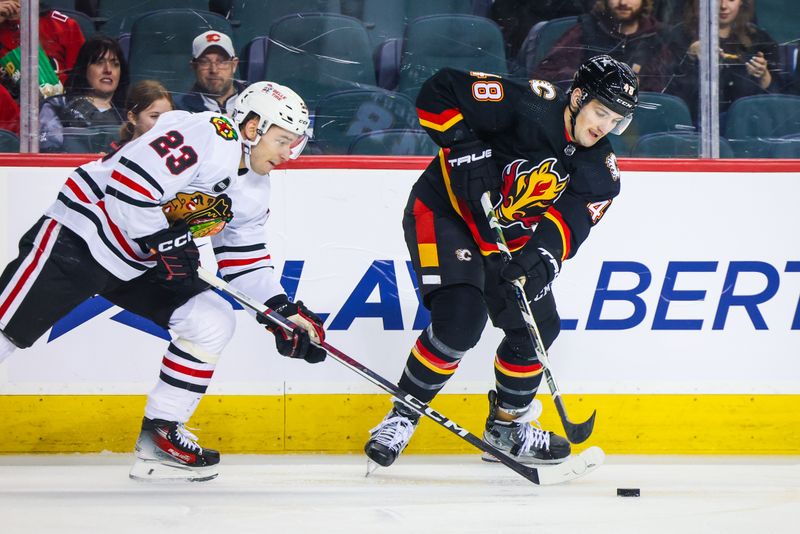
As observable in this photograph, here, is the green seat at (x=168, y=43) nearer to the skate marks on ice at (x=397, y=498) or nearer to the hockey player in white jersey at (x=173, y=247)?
the hockey player in white jersey at (x=173, y=247)

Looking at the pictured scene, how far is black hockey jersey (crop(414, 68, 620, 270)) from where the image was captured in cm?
316

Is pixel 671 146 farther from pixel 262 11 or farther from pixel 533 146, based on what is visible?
pixel 262 11

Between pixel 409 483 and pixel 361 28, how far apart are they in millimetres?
1567

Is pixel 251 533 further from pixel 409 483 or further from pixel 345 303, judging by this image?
pixel 345 303

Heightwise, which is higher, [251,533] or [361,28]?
[361,28]

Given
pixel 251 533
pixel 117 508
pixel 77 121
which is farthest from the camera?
pixel 77 121

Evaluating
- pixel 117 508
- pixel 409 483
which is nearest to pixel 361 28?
pixel 409 483

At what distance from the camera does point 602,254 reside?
3.60m

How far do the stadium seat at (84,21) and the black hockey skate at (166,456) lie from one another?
1343mm

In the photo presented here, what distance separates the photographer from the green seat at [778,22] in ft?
12.3

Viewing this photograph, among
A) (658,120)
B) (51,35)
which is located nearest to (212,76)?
(51,35)

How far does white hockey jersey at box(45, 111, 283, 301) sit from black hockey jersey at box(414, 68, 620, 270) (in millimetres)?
596

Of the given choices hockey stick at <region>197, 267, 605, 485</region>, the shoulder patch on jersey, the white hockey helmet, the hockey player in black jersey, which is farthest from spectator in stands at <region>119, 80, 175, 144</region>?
the shoulder patch on jersey

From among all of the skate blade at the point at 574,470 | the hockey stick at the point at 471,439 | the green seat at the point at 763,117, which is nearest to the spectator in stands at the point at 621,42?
the green seat at the point at 763,117
